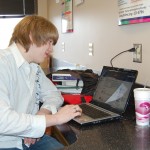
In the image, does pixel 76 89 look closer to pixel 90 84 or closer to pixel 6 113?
pixel 90 84

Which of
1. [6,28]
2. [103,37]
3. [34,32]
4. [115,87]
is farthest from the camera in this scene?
[6,28]

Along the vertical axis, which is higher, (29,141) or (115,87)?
(115,87)

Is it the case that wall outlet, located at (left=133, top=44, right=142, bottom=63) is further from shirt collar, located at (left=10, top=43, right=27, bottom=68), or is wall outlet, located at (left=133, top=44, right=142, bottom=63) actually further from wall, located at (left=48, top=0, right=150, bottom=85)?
shirt collar, located at (left=10, top=43, right=27, bottom=68)

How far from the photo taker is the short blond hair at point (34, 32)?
1.31 m

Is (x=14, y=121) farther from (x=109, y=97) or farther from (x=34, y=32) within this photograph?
(x=109, y=97)

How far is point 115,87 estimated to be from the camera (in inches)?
57.8

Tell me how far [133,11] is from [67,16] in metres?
1.37

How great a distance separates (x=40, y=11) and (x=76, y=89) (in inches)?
87.7

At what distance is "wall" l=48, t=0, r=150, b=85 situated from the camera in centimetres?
164

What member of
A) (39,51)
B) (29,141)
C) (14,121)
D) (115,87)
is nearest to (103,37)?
(115,87)

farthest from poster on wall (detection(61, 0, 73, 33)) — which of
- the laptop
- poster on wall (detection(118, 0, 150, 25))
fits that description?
the laptop

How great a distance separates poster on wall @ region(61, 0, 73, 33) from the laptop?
1360 mm

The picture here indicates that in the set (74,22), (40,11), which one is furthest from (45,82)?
(40,11)

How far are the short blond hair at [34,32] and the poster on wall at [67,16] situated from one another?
1472mm
